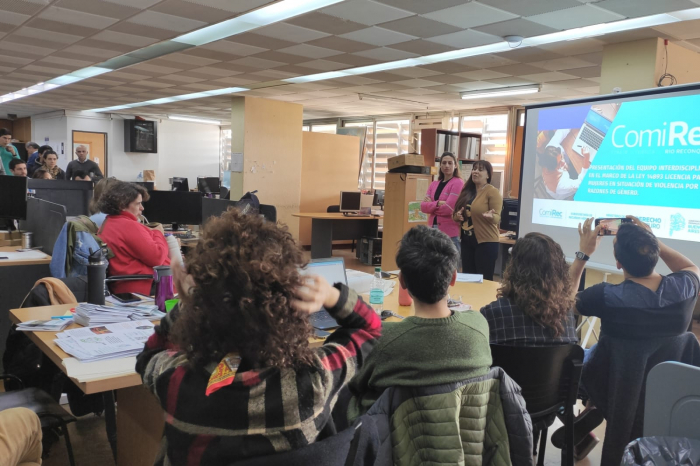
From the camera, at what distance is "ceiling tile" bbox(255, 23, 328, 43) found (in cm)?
500

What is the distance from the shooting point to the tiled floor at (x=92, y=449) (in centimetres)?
250

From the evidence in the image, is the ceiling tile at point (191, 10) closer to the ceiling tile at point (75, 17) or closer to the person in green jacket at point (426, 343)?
the ceiling tile at point (75, 17)

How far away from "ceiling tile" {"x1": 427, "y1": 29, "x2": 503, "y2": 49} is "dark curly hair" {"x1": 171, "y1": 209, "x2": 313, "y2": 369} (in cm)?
443

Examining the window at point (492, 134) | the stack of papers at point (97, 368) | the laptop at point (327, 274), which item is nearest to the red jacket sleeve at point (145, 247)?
the laptop at point (327, 274)

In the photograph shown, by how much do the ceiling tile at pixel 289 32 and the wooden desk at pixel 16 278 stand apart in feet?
9.38

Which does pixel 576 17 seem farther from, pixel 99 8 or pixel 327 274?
pixel 99 8

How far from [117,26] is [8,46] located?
2.12 metres

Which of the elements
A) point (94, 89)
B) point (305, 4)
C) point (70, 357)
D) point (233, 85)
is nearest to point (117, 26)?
point (305, 4)

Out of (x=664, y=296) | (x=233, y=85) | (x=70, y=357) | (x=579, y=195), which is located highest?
(x=233, y=85)

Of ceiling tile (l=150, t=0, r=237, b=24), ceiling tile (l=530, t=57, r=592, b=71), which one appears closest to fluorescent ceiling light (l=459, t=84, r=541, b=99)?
ceiling tile (l=530, t=57, r=592, b=71)

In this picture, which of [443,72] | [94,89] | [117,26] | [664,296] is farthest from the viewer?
[94,89]

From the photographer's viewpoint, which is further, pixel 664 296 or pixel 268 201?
pixel 268 201

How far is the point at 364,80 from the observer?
7547 millimetres

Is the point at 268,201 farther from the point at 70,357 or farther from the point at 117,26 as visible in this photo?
the point at 70,357
